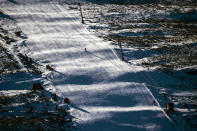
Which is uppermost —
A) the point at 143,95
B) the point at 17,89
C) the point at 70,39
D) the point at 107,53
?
the point at 70,39

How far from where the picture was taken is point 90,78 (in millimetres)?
19562

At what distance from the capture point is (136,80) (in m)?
19.1

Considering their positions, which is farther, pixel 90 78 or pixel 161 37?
pixel 161 37

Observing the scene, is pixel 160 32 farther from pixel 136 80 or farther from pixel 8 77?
pixel 8 77

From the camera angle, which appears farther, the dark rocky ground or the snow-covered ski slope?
the dark rocky ground

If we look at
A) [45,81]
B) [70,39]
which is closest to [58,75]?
[45,81]

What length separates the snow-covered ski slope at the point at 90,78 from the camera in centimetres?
1509

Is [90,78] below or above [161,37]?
below

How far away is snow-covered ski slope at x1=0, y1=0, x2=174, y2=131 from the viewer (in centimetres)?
1509

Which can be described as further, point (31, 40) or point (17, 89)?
point (31, 40)

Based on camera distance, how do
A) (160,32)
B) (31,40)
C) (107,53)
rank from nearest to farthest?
(107,53)
(31,40)
(160,32)

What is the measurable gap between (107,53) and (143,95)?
850 cm

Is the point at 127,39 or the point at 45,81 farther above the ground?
the point at 127,39

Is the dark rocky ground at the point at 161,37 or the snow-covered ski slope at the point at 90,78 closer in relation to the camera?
the snow-covered ski slope at the point at 90,78
